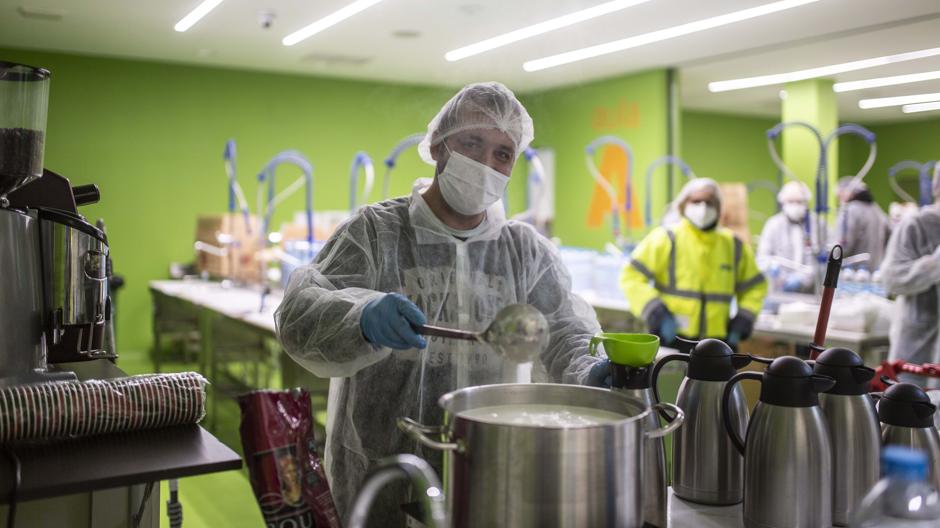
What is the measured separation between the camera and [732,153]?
8867 mm

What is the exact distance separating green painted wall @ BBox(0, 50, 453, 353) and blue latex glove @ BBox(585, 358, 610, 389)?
5.56 m

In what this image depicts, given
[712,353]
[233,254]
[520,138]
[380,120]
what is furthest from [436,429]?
[380,120]

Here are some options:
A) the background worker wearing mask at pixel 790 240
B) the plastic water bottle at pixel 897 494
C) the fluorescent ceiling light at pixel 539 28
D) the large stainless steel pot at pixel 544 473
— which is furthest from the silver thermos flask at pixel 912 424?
the fluorescent ceiling light at pixel 539 28

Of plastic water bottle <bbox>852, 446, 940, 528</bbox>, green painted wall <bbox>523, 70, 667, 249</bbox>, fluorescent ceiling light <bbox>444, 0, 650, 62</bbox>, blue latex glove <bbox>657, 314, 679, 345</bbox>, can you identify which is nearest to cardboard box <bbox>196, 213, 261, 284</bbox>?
fluorescent ceiling light <bbox>444, 0, 650, 62</bbox>

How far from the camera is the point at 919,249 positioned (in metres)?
3.44

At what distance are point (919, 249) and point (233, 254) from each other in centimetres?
421

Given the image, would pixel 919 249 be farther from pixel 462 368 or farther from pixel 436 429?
pixel 436 429

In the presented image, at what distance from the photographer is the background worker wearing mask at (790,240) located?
475 centimetres

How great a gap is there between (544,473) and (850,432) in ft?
1.77

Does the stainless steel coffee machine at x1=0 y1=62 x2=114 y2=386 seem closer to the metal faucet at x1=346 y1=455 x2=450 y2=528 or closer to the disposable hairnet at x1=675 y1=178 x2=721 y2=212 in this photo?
the metal faucet at x1=346 y1=455 x2=450 y2=528

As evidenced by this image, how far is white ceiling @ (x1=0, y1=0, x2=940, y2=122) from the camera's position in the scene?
16.3 ft

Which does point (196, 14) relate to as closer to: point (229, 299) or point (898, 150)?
point (229, 299)

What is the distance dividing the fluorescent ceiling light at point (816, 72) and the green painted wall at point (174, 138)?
2634mm

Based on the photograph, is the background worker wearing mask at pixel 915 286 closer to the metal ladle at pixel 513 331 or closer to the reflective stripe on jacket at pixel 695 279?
the reflective stripe on jacket at pixel 695 279
